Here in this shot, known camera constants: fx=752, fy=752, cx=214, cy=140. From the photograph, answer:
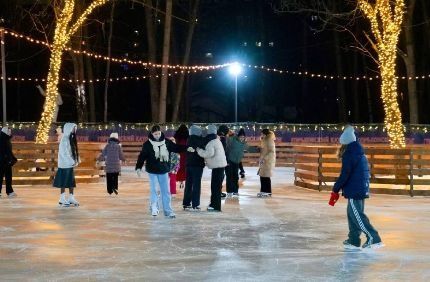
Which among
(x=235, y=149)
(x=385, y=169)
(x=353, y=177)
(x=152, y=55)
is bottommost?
(x=385, y=169)

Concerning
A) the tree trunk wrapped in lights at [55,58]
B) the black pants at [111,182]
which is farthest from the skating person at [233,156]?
the tree trunk wrapped in lights at [55,58]

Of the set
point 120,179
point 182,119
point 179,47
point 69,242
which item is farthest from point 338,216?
point 179,47

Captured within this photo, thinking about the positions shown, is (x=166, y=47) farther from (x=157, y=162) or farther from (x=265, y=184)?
(x=157, y=162)

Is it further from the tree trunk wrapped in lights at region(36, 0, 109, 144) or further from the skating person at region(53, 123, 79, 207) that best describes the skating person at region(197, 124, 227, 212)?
the tree trunk wrapped in lights at region(36, 0, 109, 144)

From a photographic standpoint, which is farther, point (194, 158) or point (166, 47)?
point (166, 47)

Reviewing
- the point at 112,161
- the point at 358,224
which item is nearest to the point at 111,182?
the point at 112,161

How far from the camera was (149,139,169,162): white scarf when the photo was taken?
41.0ft

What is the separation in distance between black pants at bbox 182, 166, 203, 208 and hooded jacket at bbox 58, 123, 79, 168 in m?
2.32

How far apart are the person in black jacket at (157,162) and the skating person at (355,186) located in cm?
386

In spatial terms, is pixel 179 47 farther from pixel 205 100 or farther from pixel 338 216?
pixel 338 216

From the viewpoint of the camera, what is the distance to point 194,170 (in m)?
13.7

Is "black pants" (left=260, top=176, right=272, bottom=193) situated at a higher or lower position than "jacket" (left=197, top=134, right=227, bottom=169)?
lower

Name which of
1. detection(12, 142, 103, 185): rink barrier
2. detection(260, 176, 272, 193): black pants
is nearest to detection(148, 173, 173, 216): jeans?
detection(260, 176, 272, 193): black pants

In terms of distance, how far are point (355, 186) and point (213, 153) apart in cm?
448
